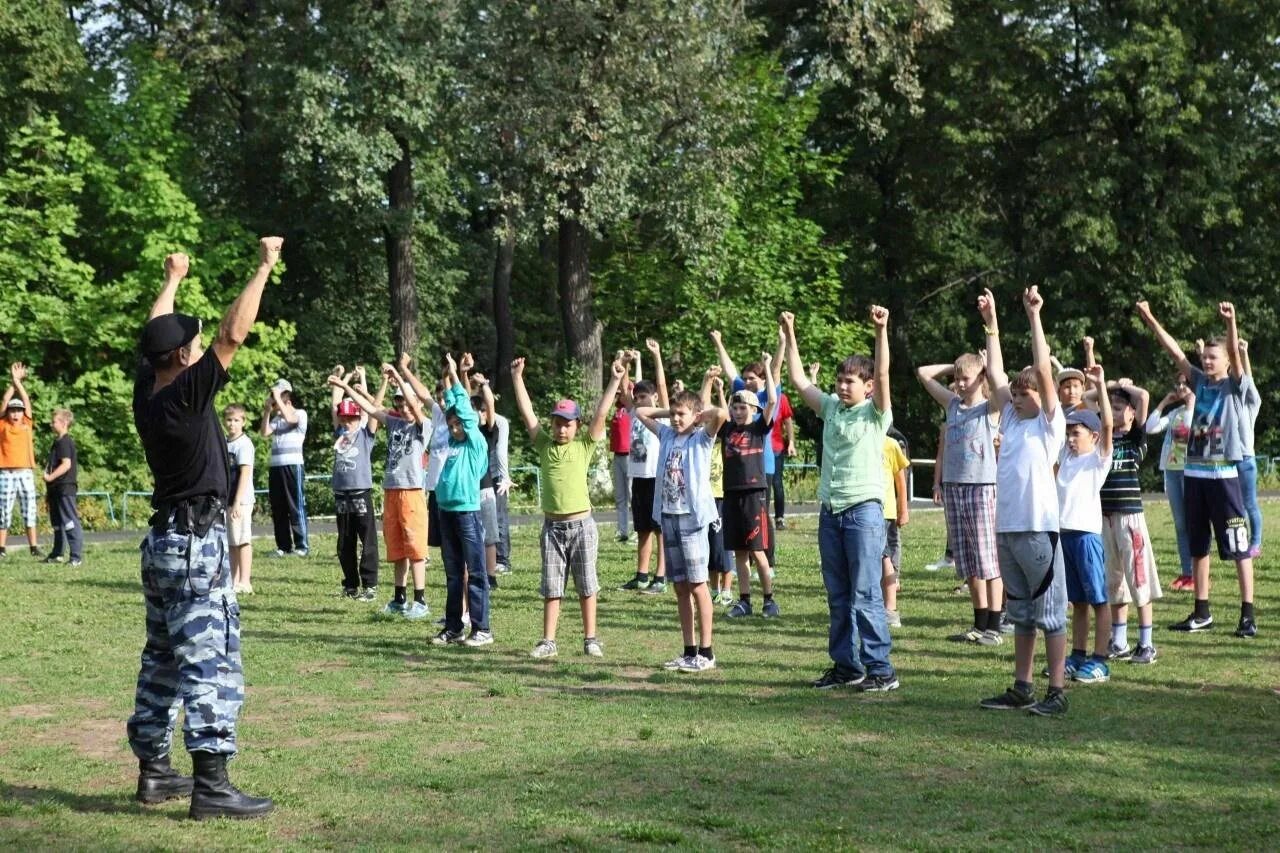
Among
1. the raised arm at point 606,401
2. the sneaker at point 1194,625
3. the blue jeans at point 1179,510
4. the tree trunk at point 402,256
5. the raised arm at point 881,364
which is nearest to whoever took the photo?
the raised arm at point 881,364

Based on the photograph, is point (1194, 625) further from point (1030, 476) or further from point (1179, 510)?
point (1030, 476)

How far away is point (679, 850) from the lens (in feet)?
20.6

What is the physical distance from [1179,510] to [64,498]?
1318cm

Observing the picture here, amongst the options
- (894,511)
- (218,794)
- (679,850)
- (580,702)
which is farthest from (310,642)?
(679,850)

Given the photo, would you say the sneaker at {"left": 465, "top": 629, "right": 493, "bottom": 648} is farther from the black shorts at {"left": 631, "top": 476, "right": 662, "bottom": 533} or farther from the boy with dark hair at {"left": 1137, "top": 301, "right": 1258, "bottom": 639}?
the boy with dark hair at {"left": 1137, "top": 301, "right": 1258, "bottom": 639}

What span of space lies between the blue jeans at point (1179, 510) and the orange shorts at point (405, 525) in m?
6.40

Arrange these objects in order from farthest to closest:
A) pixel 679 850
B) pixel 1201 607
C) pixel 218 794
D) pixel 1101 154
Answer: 1. pixel 1101 154
2. pixel 1201 607
3. pixel 218 794
4. pixel 679 850

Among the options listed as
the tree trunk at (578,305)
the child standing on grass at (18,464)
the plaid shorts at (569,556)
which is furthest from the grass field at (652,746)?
the tree trunk at (578,305)

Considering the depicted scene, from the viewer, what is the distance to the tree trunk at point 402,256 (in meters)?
36.9

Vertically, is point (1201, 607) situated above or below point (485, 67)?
below

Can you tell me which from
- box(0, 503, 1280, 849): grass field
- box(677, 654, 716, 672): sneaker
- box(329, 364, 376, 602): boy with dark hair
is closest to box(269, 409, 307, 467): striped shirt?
box(329, 364, 376, 602): boy with dark hair

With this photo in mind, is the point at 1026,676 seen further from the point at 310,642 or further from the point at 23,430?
the point at 23,430

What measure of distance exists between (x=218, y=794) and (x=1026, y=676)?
15.4 ft

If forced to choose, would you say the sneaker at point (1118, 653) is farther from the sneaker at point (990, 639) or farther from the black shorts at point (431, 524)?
the black shorts at point (431, 524)
